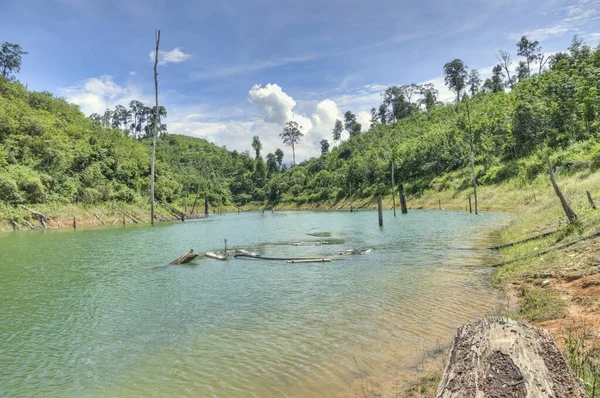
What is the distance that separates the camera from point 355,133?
4796 inches

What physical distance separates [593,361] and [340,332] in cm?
437

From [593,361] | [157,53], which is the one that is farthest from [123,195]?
[593,361]

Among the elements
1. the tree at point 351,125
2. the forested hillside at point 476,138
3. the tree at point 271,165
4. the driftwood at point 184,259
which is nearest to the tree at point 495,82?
the forested hillside at point 476,138

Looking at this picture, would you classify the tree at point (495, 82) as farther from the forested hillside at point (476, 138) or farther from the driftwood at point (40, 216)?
the driftwood at point (40, 216)

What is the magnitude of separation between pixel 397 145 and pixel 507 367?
278 ft

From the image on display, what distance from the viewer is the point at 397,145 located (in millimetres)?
83812

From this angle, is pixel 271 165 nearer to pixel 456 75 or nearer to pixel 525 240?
pixel 456 75

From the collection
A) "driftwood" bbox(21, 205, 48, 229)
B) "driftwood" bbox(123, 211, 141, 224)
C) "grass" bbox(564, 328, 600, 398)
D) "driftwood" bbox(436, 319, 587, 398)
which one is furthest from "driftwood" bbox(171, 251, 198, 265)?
"driftwood" bbox(123, 211, 141, 224)

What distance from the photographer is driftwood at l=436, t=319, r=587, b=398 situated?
273cm

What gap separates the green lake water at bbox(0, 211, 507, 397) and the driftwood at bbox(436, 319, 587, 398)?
2.77m

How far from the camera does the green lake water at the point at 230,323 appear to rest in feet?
19.9

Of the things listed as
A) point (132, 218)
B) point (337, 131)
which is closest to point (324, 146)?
point (337, 131)

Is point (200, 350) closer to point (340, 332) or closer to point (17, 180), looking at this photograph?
point (340, 332)

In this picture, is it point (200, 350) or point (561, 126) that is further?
point (561, 126)
